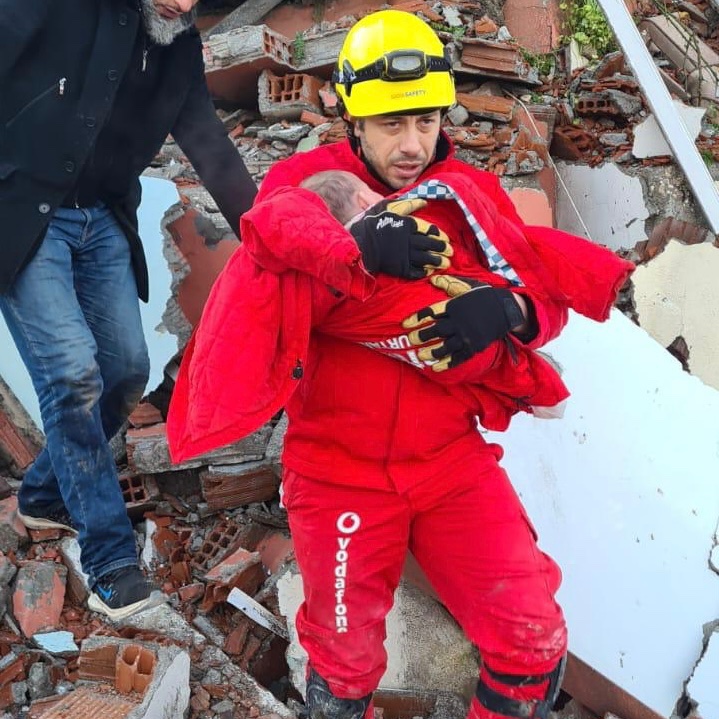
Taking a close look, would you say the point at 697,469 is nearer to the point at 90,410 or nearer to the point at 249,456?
the point at 249,456

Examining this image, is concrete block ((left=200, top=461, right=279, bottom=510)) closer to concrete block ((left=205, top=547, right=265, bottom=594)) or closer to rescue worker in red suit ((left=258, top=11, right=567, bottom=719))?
concrete block ((left=205, top=547, right=265, bottom=594))

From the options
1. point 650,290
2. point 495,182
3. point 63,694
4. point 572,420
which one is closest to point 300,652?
point 63,694

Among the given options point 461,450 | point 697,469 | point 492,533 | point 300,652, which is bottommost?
point 300,652

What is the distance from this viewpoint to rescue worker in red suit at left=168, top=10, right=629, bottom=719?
1957mm

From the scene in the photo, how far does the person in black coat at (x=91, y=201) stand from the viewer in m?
2.55

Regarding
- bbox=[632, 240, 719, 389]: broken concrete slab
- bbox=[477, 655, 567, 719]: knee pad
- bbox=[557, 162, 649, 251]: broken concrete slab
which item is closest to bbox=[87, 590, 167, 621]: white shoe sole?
bbox=[477, 655, 567, 719]: knee pad

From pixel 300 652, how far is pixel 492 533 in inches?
43.5

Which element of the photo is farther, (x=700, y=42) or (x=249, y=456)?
(x=700, y=42)

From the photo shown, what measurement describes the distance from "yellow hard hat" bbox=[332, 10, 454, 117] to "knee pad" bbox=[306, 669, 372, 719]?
1581 millimetres

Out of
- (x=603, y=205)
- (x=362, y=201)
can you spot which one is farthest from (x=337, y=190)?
(x=603, y=205)

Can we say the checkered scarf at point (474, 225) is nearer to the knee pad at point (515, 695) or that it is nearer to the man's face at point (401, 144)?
the man's face at point (401, 144)

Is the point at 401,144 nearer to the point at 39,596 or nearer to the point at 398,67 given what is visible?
the point at 398,67

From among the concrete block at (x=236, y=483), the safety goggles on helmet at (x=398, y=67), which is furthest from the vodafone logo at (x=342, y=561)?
the concrete block at (x=236, y=483)

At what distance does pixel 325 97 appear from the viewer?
17.3 feet
